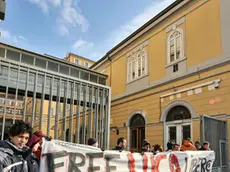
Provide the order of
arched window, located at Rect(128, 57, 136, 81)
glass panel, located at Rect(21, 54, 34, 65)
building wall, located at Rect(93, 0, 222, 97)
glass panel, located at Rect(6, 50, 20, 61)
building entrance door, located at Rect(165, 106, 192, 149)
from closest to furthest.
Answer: building wall, located at Rect(93, 0, 222, 97), building entrance door, located at Rect(165, 106, 192, 149), glass panel, located at Rect(6, 50, 20, 61), glass panel, located at Rect(21, 54, 34, 65), arched window, located at Rect(128, 57, 136, 81)

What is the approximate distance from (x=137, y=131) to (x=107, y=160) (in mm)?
8608

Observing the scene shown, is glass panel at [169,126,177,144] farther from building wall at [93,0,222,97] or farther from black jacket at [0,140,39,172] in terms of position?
black jacket at [0,140,39,172]

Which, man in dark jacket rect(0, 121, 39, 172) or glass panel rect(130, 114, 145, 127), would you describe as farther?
glass panel rect(130, 114, 145, 127)

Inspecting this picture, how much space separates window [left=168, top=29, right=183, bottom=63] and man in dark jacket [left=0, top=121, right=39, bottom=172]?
28.2 ft

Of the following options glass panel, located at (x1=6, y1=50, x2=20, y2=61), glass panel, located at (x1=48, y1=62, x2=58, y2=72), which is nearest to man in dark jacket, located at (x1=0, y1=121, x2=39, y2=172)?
glass panel, located at (x1=6, y1=50, x2=20, y2=61)

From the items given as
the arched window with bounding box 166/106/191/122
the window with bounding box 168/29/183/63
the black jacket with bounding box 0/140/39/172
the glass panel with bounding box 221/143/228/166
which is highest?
the window with bounding box 168/29/183/63

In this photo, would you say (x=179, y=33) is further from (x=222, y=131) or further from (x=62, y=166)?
(x=62, y=166)

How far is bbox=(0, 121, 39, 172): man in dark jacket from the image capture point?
214 cm

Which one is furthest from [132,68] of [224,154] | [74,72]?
[224,154]

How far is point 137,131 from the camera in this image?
479 inches

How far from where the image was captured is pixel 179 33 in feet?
33.5

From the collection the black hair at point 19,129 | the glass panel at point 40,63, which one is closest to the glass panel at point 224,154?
the black hair at point 19,129

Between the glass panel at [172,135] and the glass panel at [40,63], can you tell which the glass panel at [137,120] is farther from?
the glass panel at [40,63]

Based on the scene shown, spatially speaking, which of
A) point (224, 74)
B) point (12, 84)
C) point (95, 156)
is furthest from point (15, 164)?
point (224, 74)
